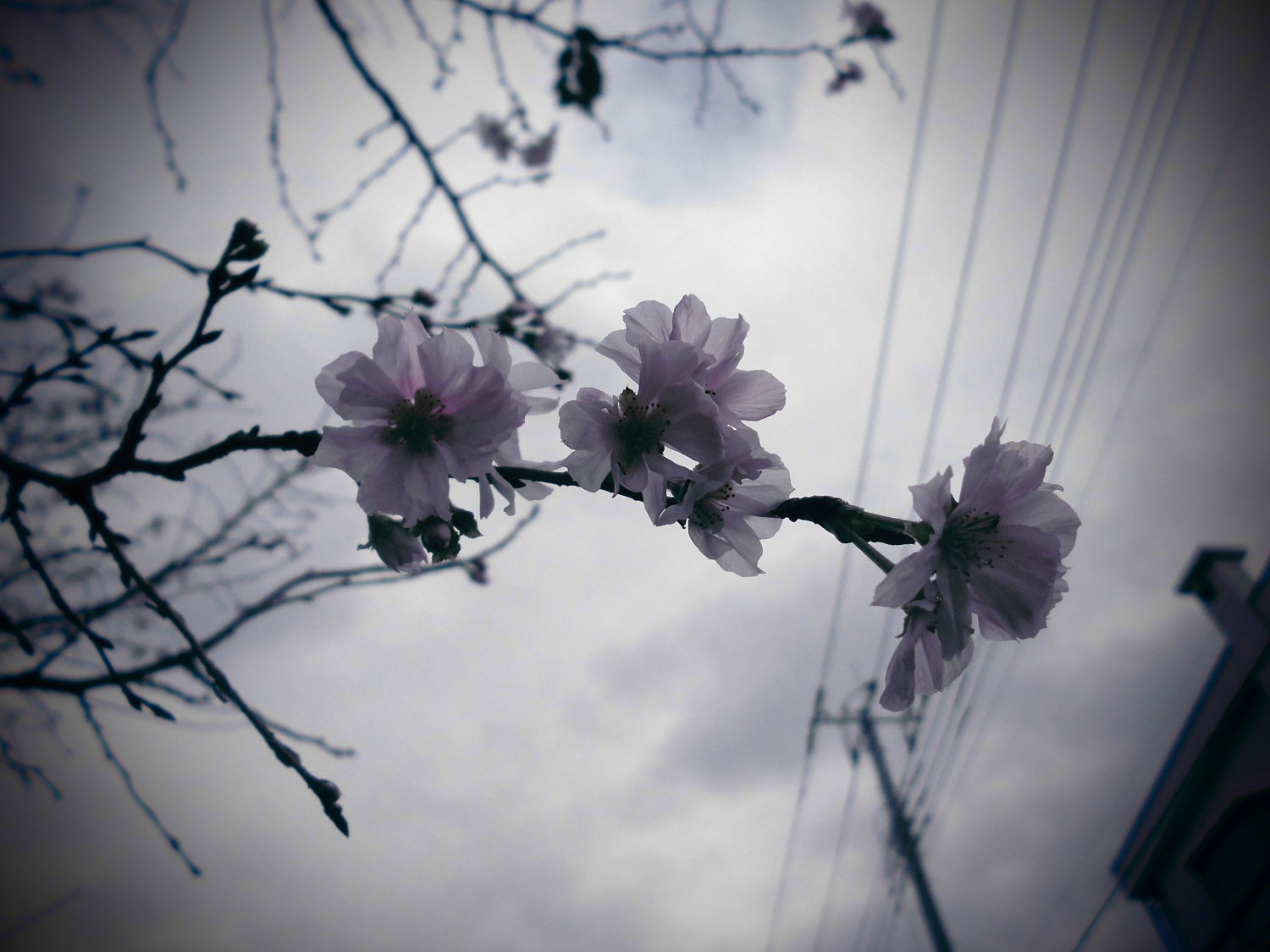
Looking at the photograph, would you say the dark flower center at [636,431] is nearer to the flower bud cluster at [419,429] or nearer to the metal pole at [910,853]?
the flower bud cluster at [419,429]

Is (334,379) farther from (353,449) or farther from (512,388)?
(512,388)

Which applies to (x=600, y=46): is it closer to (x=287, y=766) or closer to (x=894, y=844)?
(x=287, y=766)

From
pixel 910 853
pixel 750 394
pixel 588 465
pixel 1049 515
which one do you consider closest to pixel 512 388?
pixel 588 465

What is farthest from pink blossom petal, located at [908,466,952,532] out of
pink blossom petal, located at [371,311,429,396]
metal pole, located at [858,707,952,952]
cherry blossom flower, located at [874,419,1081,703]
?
metal pole, located at [858,707,952,952]

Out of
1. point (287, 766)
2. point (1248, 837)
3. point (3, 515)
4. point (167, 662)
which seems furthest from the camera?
point (1248, 837)

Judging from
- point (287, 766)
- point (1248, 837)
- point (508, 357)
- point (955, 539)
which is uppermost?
point (1248, 837)

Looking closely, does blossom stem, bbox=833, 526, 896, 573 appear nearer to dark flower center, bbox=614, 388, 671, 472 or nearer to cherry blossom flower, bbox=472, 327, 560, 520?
dark flower center, bbox=614, 388, 671, 472

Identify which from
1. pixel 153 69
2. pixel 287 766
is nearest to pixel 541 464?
pixel 287 766
